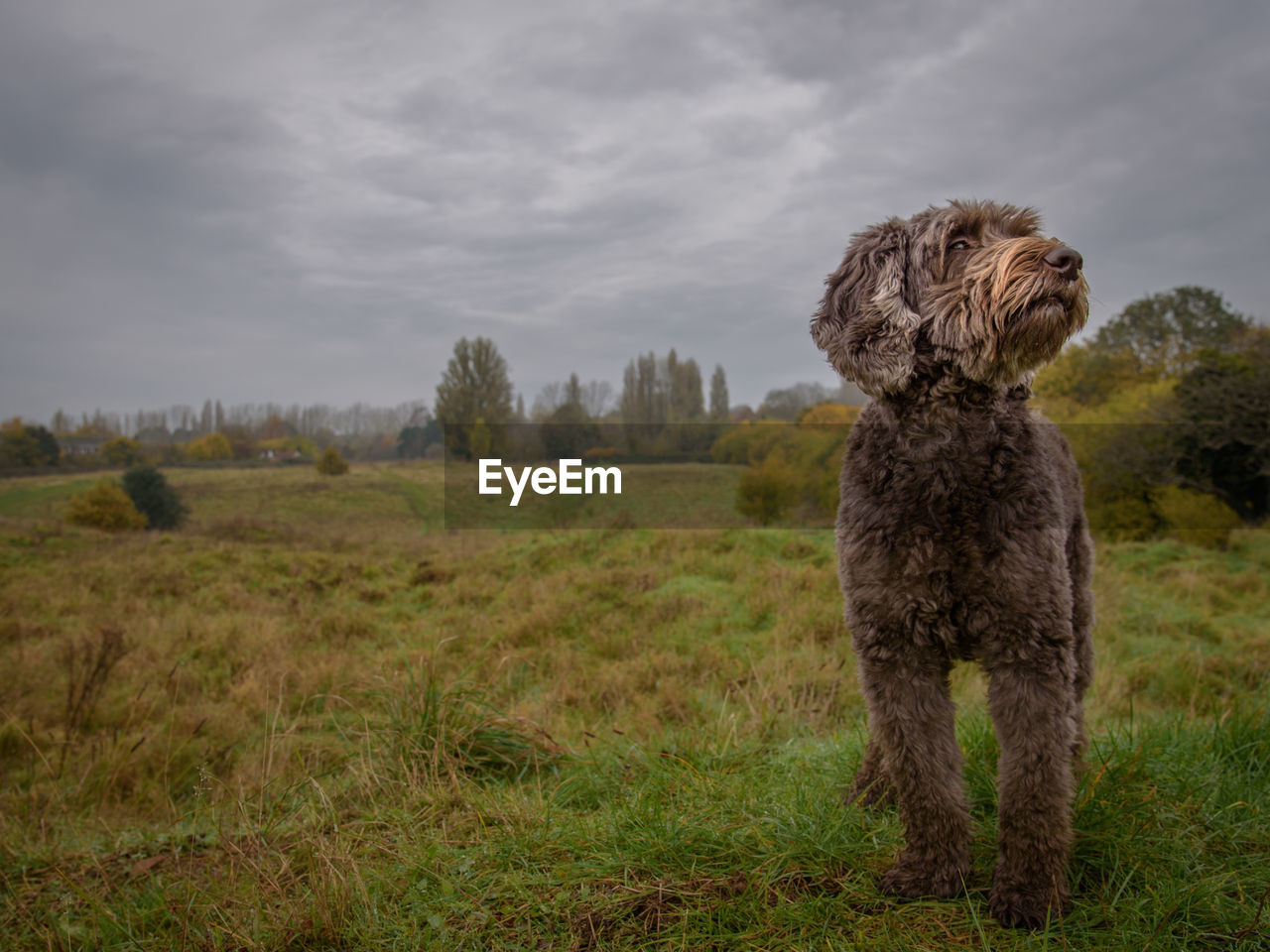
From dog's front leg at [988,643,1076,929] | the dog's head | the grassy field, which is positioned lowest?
the grassy field

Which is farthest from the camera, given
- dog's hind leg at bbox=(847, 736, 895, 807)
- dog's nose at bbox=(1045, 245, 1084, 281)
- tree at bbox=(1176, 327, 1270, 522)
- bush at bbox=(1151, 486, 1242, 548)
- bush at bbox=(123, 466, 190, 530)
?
bush at bbox=(123, 466, 190, 530)

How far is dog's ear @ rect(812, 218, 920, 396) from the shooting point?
282 centimetres

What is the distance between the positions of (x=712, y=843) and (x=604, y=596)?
8.41 m

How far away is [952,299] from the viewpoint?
2.75 m

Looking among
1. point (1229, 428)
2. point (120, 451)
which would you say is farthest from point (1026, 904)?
point (120, 451)

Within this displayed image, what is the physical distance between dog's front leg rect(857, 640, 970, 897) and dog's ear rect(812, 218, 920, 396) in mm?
1087

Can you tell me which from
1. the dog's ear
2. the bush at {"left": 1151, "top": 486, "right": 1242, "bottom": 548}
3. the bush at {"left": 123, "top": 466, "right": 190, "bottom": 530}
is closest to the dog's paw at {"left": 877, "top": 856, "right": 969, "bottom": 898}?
the dog's ear

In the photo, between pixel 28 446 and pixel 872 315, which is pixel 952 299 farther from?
pixel 28 446

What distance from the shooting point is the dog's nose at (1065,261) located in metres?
2.55

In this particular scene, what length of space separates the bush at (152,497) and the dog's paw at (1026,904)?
98.2ft

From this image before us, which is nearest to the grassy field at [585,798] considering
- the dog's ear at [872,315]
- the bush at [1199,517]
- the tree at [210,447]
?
the dog's ear at [872,315]

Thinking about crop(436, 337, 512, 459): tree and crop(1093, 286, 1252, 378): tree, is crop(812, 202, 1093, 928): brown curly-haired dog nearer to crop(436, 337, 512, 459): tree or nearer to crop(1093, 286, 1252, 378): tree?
crop(1093, 286, 1252, 378): tree

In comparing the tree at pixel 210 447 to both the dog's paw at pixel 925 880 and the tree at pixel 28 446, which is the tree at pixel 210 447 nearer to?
the tree at pixel 28 446

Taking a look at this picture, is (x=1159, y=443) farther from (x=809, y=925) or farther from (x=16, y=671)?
(x=16, y=671)
